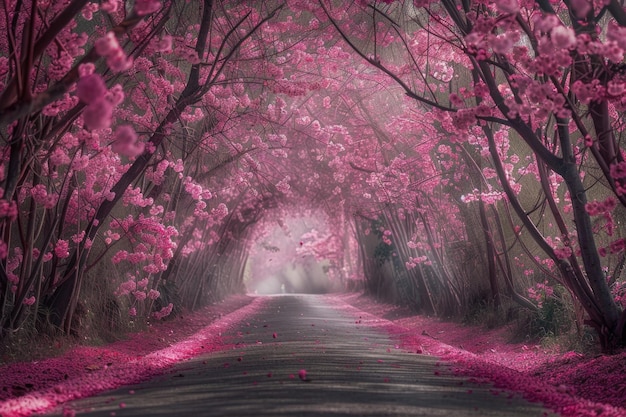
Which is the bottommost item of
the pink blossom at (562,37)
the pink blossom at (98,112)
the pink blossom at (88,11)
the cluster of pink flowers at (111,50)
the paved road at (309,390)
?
the paved road at (309,390)

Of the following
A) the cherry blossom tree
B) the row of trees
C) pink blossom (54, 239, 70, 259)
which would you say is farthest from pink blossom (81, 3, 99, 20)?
pink blossom (54, 239, 70, 259)

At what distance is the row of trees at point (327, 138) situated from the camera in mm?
7527

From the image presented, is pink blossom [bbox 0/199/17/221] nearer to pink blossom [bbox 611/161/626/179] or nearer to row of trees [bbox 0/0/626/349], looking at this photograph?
row of trees [bbox 0/0/626/349]

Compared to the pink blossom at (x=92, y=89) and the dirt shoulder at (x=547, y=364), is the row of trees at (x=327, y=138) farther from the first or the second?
the dirt shoulder at (x=547, y=364)

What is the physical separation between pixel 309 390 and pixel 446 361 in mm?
3851

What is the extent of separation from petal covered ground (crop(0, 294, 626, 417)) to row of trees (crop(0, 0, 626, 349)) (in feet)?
2.59

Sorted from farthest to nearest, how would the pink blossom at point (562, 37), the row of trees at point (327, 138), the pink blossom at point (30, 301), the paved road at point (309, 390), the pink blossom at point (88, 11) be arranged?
the pink blossom at point (30, 301) < the pink blossom at point (88, 11) < the row of trees at point (327, 138) < the pink blossom at point (562, 37) < the paved road at point (309, 390)

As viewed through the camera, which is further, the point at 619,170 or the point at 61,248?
the point at 61,248

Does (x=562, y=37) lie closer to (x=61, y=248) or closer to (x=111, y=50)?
(x=111, y=50)

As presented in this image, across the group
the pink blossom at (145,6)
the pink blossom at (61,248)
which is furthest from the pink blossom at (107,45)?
the pink blossom at (61,248)

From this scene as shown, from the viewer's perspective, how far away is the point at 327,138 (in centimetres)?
1712

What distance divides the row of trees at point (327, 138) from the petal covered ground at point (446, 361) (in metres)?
0.79

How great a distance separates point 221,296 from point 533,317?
23350 mm

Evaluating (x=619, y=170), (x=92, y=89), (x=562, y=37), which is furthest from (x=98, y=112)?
(x=619, y=170)
